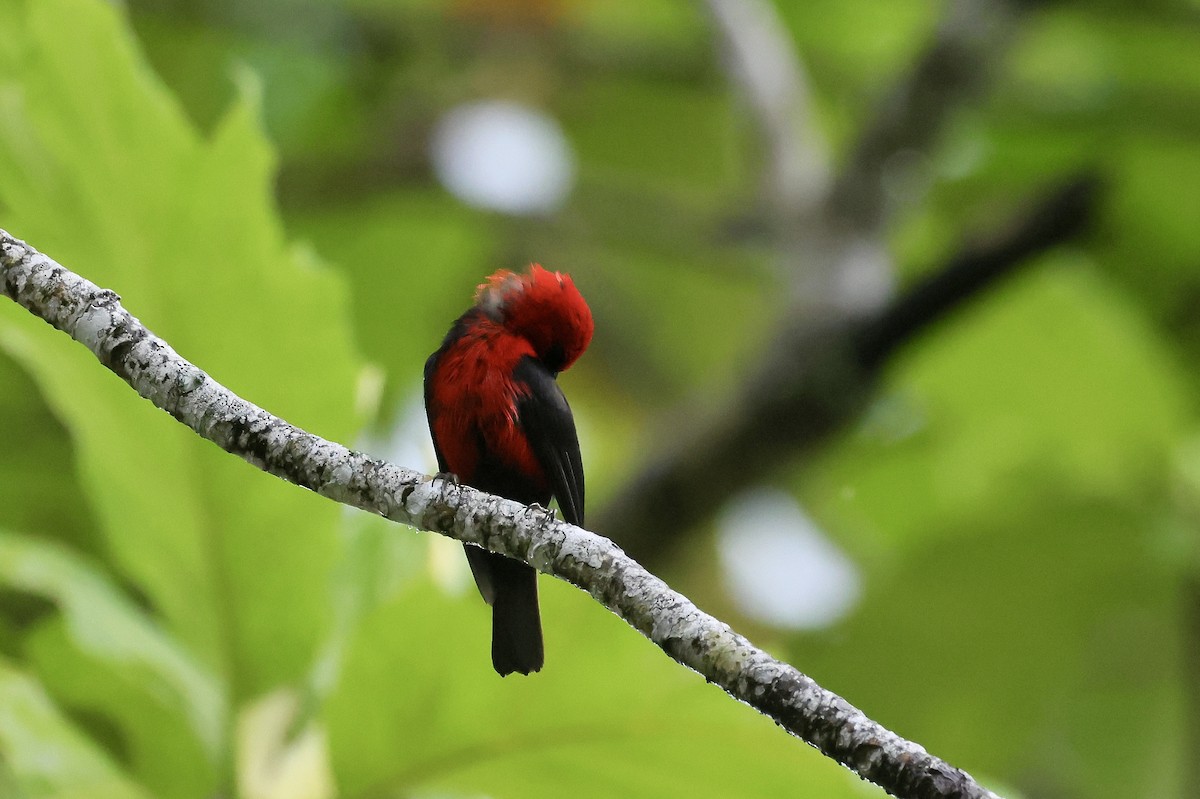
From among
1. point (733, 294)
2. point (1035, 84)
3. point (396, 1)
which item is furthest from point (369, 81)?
point (1035, 84)

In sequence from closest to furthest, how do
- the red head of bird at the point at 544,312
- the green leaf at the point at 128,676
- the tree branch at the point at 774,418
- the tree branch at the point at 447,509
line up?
the tree branch at the point at 447,509, the red head of bird at the point at 544,312, the green leaf at the point at 128,676, the tree branch at the point at 774,418

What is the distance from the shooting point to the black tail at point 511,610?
1.31 meters

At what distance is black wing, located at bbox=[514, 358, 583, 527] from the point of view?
1330 mm

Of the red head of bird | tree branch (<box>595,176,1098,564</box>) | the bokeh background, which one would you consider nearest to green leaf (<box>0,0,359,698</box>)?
the bokeh background

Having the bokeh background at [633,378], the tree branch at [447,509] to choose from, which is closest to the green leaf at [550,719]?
the bokeh background at [633,378]

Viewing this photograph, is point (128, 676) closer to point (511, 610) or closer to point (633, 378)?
point (511, 610)

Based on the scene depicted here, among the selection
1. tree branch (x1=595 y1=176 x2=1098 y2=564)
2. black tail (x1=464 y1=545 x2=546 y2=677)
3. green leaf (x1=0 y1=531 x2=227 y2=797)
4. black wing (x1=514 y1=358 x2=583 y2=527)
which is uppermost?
tree branch (x1=595 y1=176 x2=1098 y2=564)

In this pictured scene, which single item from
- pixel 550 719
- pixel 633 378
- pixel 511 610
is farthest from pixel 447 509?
pixel 633 378

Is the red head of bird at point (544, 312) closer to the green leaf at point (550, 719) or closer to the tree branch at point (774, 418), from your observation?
the green leaf at point (550, 719)

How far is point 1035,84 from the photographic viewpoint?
3.84 m

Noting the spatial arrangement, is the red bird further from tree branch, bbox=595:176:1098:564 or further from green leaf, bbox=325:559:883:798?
tree branch, bbox=595:176:1098:564

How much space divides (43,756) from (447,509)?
721 millimetres

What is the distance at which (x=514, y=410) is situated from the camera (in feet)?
4.44

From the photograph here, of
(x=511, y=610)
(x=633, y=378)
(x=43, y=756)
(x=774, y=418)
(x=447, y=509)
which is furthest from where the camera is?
(x=633, y=378)
